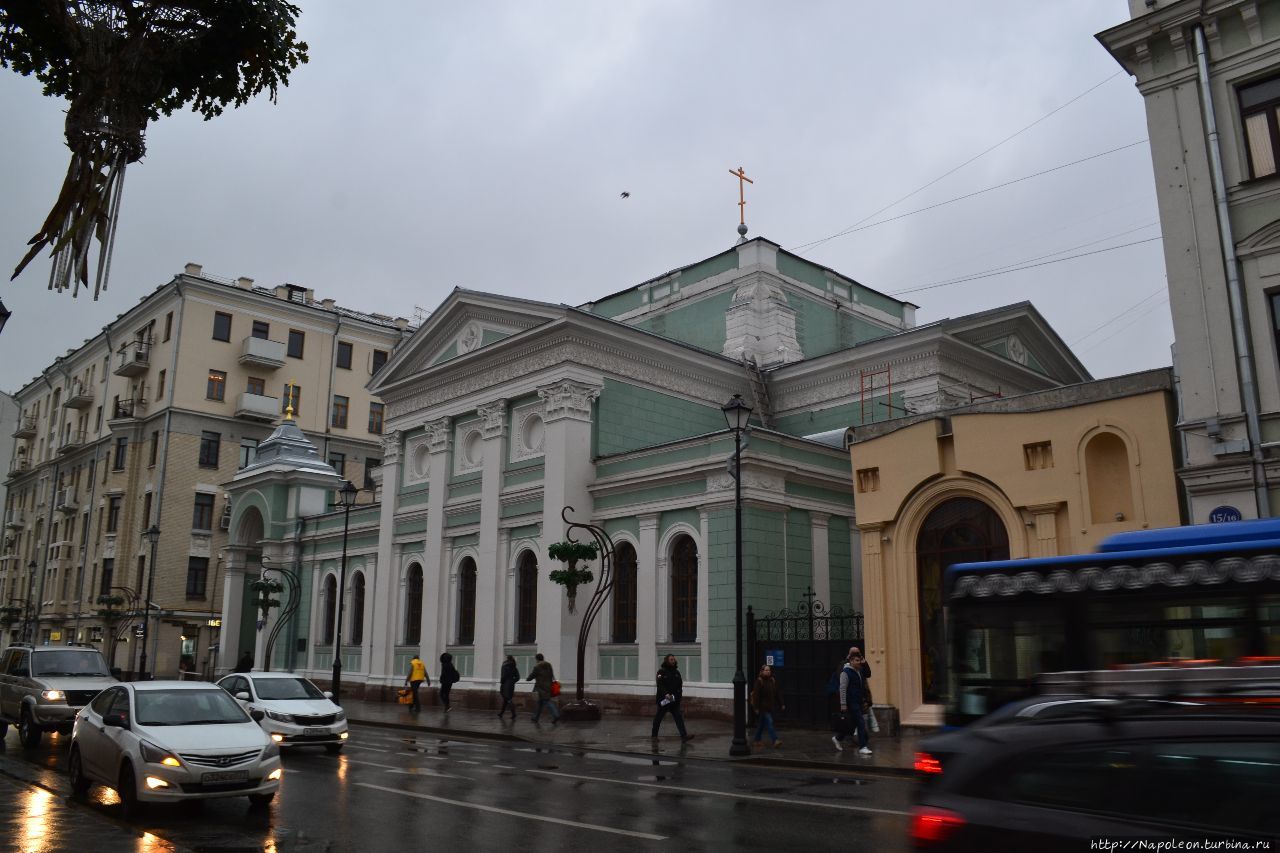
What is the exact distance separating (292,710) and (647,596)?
1176 cm

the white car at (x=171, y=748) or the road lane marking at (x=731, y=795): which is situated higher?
the white car at (x=171, y=748)

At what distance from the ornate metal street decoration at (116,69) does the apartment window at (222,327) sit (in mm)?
50426

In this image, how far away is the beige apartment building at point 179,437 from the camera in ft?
164

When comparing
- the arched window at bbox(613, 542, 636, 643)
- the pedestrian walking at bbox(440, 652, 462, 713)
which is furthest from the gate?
the pedestrian walking at bbox(440, 652, 462, 713)

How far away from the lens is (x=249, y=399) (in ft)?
173

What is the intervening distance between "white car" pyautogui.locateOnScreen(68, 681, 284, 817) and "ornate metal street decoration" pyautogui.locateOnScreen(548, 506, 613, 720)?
44.3 feet

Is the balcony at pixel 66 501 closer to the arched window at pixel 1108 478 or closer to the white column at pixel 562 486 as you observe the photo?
the white column at pixel 562 486

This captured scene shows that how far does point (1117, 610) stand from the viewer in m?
9.79

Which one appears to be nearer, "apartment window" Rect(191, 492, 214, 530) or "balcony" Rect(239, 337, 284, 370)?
"apartment window" Rect(191, 492, 214, 530)

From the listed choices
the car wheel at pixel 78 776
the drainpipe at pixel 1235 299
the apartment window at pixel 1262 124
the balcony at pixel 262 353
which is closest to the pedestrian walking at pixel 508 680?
the car wheel at pixel 78 776

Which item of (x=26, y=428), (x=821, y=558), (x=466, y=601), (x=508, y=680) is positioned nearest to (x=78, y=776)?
(x=508, y=680)

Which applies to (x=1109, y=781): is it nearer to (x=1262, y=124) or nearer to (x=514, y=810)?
(x=514, y=810)

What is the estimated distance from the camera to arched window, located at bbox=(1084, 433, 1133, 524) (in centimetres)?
1736

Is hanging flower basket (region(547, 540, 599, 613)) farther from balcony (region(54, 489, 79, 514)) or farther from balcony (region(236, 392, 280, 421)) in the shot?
balcony (region(54, 489, 79, 514))
